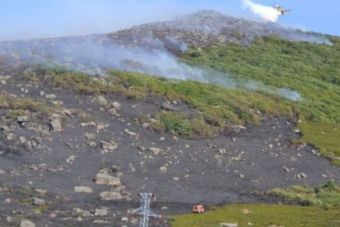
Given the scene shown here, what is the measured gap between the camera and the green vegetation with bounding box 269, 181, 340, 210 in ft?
153

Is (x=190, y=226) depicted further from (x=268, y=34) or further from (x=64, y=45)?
(x=268, y=34)

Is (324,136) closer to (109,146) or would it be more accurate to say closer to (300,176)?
(300,176)

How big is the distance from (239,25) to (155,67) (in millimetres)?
43713

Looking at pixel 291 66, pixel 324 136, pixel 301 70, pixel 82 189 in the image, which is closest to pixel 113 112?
pixel 82 189

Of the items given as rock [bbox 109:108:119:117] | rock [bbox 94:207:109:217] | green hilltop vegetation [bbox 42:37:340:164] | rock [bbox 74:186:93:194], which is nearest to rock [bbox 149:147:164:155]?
green hilltop vegetation [bbox 42:37:340:164]

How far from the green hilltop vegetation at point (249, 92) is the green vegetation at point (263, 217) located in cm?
1514

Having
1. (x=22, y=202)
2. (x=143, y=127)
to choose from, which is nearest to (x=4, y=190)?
(x=22, y=202)

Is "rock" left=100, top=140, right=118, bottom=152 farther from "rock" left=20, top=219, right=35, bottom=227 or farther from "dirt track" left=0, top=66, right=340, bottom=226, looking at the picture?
"rock" left=20, top=219, right=35, bottom=227

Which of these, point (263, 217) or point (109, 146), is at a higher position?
point (109, 146)

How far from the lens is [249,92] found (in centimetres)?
8188

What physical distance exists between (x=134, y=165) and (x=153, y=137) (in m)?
7.17

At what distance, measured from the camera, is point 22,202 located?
37.6m

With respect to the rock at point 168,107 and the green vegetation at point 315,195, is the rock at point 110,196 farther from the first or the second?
the rock at point 168,107

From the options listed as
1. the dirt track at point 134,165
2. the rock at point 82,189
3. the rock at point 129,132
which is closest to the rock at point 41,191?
the dirt track at point 134,165
